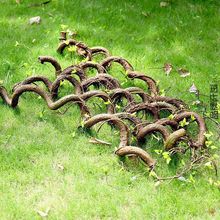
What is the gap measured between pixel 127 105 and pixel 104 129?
0.34 m

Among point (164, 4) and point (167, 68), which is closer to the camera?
point (167, 68)

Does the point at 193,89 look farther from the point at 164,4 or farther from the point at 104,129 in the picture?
the point at 164,4

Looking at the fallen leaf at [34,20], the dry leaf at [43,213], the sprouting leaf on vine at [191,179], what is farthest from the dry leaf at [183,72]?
the dry leaf at [43,213]

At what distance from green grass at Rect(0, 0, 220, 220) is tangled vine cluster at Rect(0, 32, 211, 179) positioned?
0.16 metres

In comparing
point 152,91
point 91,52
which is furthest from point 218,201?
point 91,52

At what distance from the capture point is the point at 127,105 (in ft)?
16.4

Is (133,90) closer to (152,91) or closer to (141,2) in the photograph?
(152,91)

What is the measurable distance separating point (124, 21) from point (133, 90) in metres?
2.18

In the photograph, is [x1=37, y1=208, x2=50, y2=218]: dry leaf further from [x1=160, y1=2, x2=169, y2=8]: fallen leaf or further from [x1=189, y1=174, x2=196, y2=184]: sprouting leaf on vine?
[x1=160, y1=2, x2=169, y2=8]: fallen leaf

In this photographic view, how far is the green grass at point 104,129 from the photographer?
407 centimetres

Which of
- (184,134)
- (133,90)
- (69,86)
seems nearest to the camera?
(184,134)

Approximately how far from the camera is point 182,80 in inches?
229

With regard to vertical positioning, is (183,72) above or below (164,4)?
below

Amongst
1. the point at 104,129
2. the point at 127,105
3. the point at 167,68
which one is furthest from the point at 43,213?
the point at 167,68
